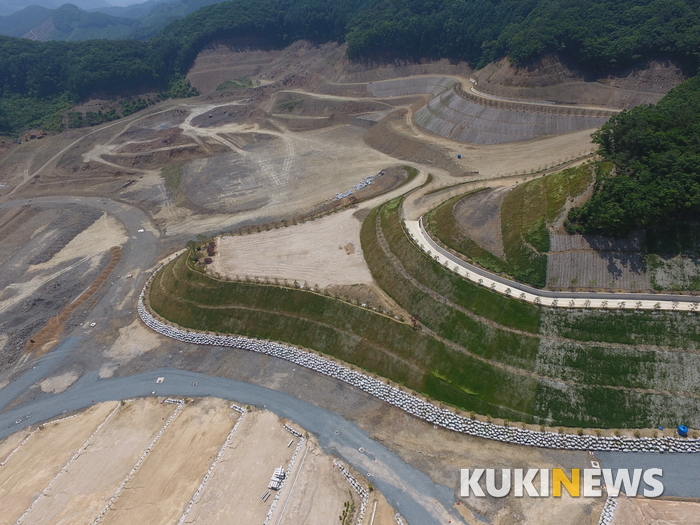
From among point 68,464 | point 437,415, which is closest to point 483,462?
point 437,415

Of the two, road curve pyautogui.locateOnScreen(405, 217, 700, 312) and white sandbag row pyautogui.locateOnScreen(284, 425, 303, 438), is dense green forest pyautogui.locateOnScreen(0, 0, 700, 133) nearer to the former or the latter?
road curve pyautogui.locateOnScreen(405, 217, 700, 312)

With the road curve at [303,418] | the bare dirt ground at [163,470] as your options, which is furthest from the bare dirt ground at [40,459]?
the road curve at [303,418]

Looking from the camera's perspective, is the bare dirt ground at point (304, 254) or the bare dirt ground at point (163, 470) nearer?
the bare dirt ground at point (163, 470)

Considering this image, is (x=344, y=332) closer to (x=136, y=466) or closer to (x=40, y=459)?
(x=136, y=466)

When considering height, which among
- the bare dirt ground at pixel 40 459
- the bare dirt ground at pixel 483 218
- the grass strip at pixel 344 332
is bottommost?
the bare dirt ground at pixel 40 459

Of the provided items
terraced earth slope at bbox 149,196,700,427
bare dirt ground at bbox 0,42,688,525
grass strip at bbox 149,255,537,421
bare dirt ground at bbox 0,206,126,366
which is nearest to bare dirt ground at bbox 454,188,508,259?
terraced earth slope at bbox 149,196,700,427

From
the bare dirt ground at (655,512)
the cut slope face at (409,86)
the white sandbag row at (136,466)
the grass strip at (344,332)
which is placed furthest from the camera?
the cut slope face at (409,86)

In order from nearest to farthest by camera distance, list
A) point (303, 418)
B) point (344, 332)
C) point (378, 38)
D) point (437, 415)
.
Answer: point (437, 415), point (303, 418), point (344, 332), point (378, 38)

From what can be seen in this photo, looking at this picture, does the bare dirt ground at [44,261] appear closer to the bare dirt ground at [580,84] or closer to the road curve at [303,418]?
the road curve at [303,418]
